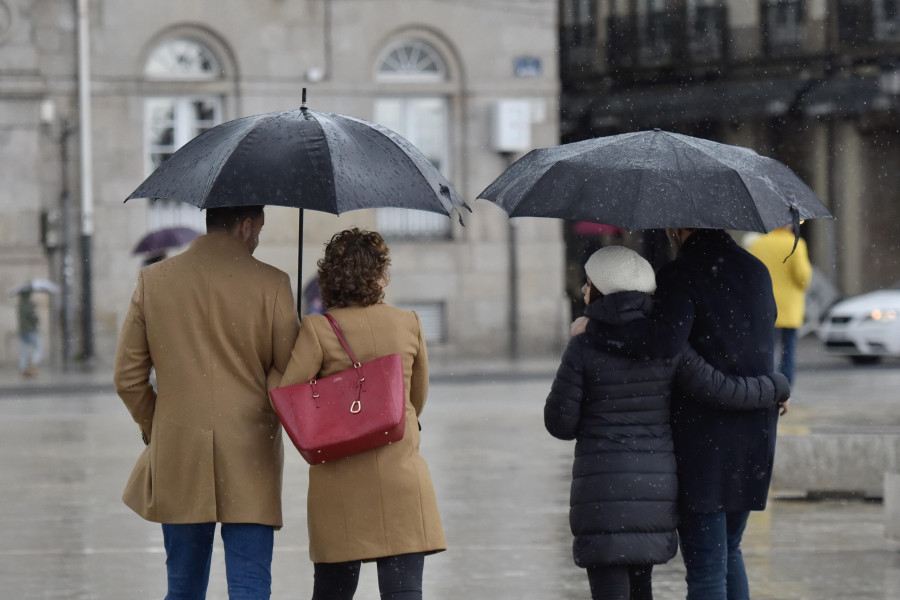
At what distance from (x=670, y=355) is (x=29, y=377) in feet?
54.3

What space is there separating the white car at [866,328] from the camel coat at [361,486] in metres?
17.5

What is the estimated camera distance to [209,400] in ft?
17.3

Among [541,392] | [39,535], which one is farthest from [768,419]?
[541,392]

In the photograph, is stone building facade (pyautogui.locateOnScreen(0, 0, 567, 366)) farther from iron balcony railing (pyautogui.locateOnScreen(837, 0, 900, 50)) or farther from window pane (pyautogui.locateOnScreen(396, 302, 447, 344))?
iron balcony railing (pyautogui.locateOnScreen(837, 0, 900, 50))

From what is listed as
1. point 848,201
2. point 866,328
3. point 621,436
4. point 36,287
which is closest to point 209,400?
point 621,436

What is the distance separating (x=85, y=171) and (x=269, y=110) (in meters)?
2.98

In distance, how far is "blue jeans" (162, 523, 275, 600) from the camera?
526cm

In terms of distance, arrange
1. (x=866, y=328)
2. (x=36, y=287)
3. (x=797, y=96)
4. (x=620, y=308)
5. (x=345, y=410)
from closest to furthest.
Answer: (x=345, y=410) < (x=620, y=308) < (x=36, y=287) < (x=866, y=328) < (x=797, y=96)

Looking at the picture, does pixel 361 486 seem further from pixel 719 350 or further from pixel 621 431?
pixel 719 350

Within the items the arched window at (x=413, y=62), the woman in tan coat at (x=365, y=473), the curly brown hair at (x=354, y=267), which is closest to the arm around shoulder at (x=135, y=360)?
the woman in tan coat at (x=365, y=473)

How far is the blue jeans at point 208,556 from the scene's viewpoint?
5.26 metres

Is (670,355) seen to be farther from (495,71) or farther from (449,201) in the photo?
(495,71)

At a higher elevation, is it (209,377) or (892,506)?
(209,377)

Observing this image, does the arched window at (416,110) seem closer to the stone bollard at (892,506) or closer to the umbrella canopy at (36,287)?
the umbrella canopy at (36,287)
